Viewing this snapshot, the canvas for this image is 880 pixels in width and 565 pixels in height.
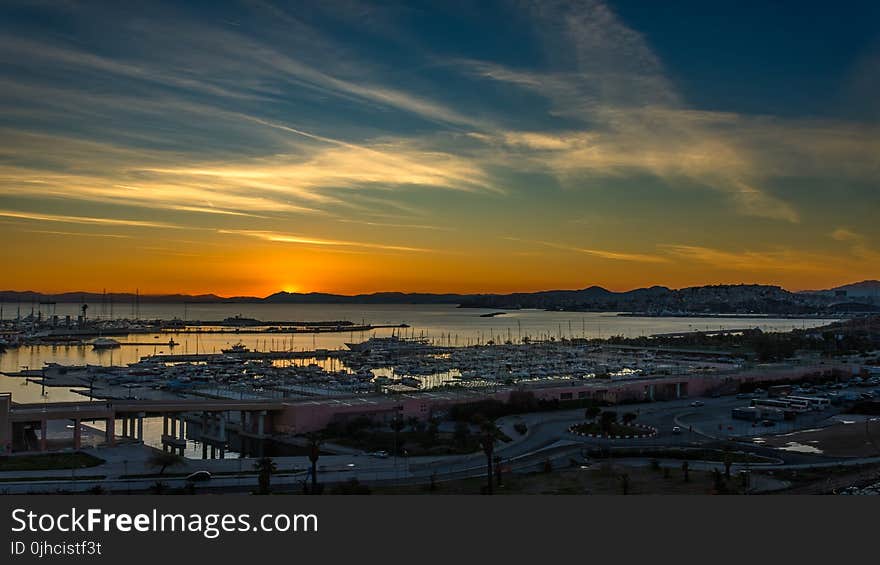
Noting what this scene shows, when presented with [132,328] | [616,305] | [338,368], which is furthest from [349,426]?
[616,305]

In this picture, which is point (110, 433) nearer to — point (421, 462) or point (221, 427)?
point (221, 427)

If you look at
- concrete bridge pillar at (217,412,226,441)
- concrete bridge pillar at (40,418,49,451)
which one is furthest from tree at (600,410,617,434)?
concrete bridge pillar at (40,418,49,451)

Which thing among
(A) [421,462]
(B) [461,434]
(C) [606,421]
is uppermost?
(C) [606,421]

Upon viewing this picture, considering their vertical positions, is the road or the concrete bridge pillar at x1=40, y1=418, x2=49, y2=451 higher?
the concrete bridge pillar at x1=40, y1=418, x2=49, y2=451

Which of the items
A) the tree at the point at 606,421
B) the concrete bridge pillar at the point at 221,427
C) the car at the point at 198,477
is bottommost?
the concrete bridge pillar at the point at 221,427

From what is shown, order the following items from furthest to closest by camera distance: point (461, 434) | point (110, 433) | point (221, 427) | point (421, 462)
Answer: point (221, 427) < point (461, 434) < point (110, 433) < point (421, 462)

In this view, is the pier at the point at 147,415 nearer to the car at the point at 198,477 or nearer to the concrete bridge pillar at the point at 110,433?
the concrete bridge pillar at the point at 110,433

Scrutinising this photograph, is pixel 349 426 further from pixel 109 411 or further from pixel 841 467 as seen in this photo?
pixel 841 467

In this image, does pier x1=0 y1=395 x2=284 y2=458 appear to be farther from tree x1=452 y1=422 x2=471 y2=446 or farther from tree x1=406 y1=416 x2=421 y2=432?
tree x1=452 y1=422 x2=471 y2=446

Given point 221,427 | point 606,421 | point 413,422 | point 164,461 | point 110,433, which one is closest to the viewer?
point 164,461

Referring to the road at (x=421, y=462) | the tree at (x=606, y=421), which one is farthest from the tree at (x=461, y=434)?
the tree at (x=606, y=421)

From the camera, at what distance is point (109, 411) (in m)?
15.2

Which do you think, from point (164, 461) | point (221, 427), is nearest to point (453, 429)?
point (221, 427)

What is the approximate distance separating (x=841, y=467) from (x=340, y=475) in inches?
294
